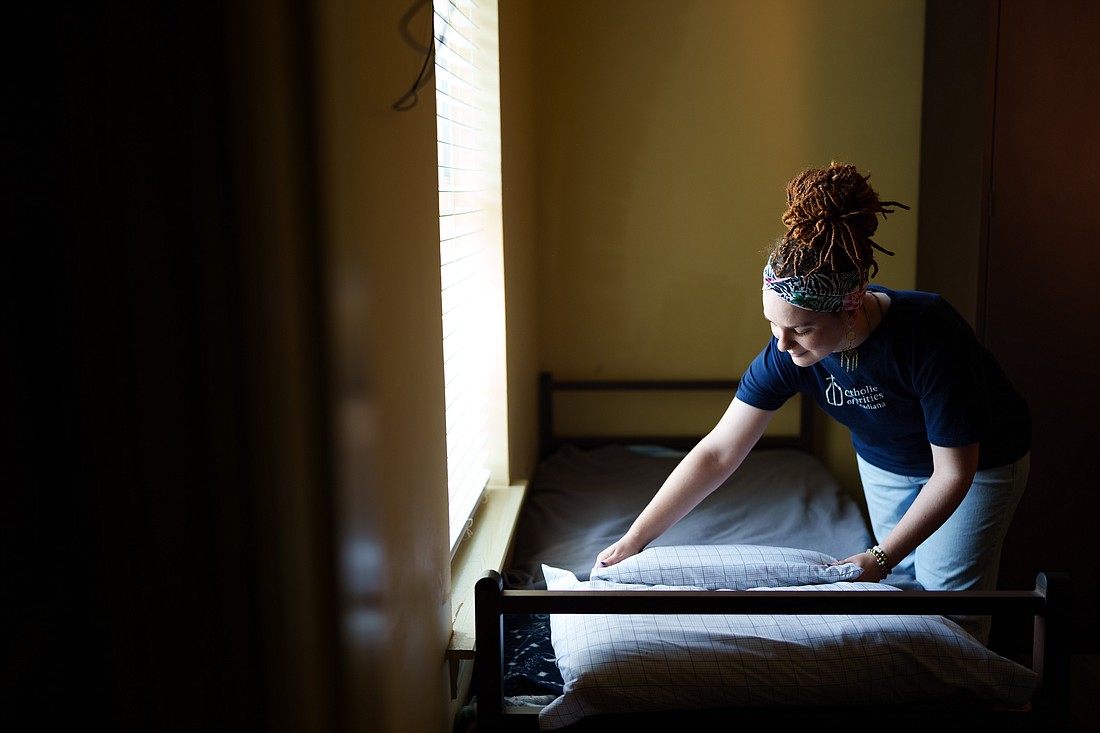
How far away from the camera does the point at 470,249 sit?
2465 mm

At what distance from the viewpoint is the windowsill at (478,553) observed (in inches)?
68.0

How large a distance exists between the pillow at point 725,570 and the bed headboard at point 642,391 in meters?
1.60

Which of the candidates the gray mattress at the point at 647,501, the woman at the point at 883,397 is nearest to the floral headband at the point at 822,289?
the woman at the point at 883,397

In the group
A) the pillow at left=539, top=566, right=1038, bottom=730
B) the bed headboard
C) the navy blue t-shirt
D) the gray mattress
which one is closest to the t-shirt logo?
the navy blue t-shirt

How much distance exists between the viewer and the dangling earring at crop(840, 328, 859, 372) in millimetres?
1722

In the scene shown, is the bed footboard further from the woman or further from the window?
the window

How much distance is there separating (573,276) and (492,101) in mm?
1061

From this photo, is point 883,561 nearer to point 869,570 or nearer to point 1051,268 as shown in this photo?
point 869,570

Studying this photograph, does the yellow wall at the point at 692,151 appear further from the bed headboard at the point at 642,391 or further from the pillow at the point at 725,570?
the pillow at the point at 725,570

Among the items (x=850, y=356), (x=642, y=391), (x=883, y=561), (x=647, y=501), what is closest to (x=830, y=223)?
(x=850, y=356)

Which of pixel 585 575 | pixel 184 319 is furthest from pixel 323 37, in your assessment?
pixel 585 575

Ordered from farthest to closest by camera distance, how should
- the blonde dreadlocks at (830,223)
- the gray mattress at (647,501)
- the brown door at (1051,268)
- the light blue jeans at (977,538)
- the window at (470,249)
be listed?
1. the brown door at (1051,268)
2. the gray mattress at (647,501)
3. the window at (470,249)
4. the light blue jeans at (977,538)
5. the blonde dreadlocks at (830,223)

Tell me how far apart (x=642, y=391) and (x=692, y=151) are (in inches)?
34.3

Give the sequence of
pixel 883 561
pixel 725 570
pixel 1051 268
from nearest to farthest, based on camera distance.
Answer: pixel 883 561
pixel 725 570
pixel 1051 268
